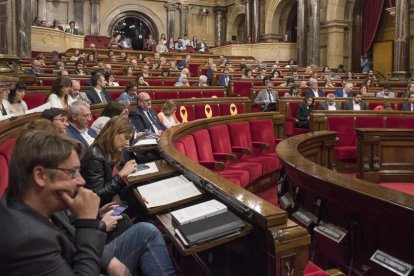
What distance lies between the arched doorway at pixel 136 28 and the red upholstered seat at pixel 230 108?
46.7 feet

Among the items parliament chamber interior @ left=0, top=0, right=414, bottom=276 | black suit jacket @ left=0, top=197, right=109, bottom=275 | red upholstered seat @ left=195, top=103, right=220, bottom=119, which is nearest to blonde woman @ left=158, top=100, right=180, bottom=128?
parliament chamber interior @ left=0, top=0, right=414, bottom=276

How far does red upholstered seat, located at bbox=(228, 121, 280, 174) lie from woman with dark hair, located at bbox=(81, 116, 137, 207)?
259 centimetres

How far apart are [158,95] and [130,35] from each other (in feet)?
45.7

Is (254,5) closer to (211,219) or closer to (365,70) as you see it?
(365,70)

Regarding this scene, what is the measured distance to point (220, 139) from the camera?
470 centimetres

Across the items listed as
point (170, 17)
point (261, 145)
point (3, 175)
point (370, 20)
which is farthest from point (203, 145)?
point (170, 17)

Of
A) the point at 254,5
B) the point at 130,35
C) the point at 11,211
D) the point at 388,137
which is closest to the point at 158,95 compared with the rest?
the point at 388,137

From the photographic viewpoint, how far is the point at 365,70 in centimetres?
1428

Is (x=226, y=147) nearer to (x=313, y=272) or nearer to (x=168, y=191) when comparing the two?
(x=168, y=191)

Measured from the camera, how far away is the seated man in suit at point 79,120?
10.5 ft

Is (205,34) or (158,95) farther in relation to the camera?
(205,34)

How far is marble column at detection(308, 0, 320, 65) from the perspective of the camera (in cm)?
1442

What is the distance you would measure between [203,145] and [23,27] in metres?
4.60

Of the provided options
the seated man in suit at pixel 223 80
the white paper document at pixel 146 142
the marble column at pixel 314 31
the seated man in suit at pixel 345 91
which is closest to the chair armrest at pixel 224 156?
the white paper document at pixel 146 142
